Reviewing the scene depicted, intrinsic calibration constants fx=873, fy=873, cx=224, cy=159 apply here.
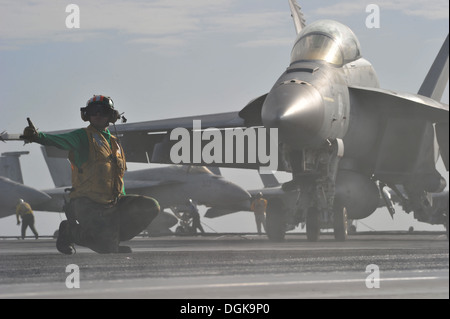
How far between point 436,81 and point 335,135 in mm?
5076

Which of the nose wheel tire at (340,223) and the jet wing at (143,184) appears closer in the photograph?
the nose wheel tire at (340,223)

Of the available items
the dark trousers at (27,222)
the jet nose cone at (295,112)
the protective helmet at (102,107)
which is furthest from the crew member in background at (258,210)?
the protective helmet at (102,107)

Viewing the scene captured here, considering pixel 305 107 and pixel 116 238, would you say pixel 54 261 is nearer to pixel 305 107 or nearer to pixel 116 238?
pixel 116 238

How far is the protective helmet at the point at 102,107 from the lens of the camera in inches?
244

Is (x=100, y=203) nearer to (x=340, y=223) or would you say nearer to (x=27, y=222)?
(x=340, y=223)

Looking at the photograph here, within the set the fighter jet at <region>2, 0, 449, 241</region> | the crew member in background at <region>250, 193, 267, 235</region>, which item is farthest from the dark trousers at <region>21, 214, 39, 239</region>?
the fighter jet at <region>2, 0, 449, 241</region>

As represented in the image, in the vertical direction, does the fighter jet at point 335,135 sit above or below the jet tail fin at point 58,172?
below

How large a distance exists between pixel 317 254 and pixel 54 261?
3035mm

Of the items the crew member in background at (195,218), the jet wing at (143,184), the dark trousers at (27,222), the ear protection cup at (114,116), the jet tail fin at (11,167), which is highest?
the jet tail fin at (11,167)

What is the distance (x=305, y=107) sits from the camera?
1380 cm

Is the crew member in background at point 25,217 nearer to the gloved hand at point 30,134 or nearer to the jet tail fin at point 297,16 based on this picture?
the jet tail fin at point 297,16

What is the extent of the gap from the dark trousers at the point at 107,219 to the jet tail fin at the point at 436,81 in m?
13.8

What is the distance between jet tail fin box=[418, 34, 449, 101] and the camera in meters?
18.9

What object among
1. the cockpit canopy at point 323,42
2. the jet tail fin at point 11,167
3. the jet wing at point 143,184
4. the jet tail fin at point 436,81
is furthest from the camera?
the jet tail fin at point 11,167
